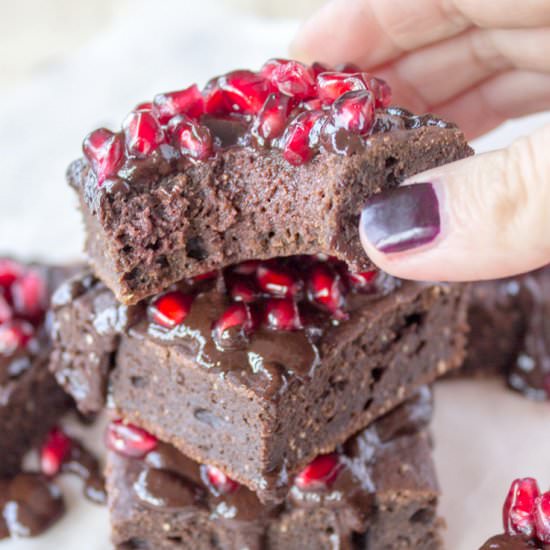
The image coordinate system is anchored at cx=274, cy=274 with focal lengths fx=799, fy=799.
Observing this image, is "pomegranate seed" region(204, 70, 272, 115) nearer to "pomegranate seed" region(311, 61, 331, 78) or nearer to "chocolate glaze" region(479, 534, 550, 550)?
"pomegranate seed" region(311, 61, 331, 78)

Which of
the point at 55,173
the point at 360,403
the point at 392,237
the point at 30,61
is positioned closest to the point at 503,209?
the point at 392,237

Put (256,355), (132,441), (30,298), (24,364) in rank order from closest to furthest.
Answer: (256,355)
(132,441)
(24,364)
(30,298)

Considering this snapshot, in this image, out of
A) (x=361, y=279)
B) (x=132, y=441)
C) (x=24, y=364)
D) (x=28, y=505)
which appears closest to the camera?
(x=361, y=279)

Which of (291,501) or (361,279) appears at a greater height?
(361,279)

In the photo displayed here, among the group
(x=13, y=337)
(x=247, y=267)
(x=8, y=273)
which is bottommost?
(x=13, y=337)

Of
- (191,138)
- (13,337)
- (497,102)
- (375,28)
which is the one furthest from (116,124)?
(191,138)

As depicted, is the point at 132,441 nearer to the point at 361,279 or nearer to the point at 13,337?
the point at 13,337

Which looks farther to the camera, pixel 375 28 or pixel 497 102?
pixel 497 102
